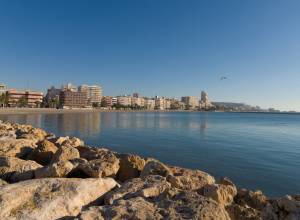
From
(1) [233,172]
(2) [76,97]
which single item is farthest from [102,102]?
(1) [233,172]

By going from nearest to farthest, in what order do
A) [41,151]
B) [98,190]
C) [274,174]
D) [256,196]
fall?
1. [98,190]
2. [256,196]
3. [41,151]
4. [274,174]

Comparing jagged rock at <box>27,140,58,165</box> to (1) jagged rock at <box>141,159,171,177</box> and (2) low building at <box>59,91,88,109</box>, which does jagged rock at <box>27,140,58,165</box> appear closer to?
(1) jagged rock at <box>141,159,171,177</box>

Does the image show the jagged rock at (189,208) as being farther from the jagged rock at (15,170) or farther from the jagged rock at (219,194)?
the jagged rock at (15,170)

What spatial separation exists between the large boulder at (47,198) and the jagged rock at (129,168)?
189cm

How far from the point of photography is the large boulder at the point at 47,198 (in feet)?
12.7

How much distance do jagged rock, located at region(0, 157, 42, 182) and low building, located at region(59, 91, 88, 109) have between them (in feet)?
466

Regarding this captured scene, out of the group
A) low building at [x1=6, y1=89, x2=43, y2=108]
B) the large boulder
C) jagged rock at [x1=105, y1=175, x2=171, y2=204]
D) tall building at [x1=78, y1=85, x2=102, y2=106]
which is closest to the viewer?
the large boulder

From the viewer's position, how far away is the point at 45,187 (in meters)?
4.54

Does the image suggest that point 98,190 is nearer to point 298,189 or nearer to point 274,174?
point 298,189

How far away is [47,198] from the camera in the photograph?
13.8ft

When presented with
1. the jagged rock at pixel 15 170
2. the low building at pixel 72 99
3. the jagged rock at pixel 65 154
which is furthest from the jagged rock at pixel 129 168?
the low building at pixel 72 99

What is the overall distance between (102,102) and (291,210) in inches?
6945

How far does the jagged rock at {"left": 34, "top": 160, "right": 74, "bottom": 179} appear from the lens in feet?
18.0

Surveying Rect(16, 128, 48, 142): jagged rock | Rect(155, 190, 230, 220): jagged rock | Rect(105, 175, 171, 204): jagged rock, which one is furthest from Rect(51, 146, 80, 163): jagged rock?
Rect(16, 128, 48, 142): jagged rock
